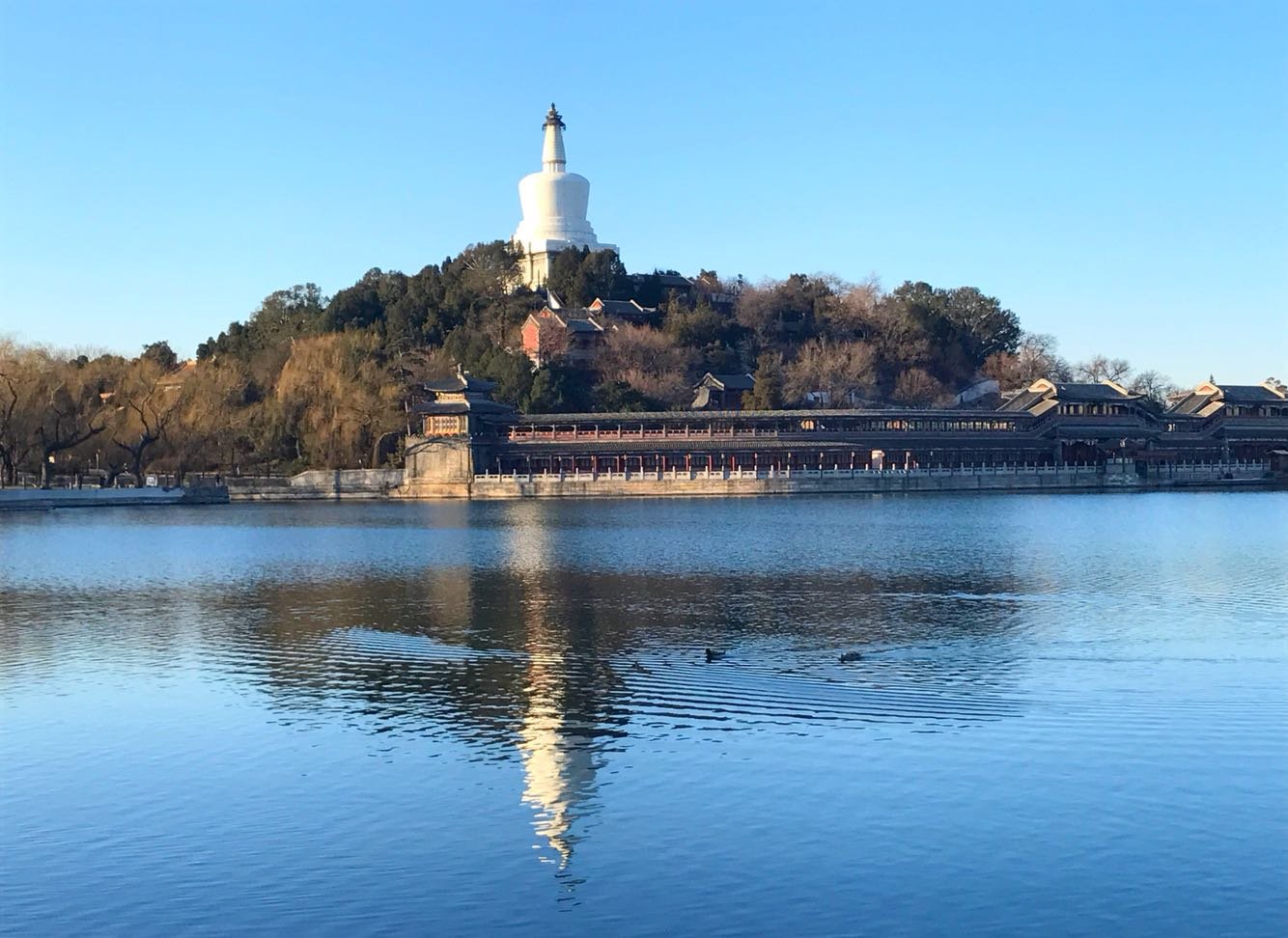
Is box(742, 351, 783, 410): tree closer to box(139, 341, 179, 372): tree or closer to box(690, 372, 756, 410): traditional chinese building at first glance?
A: box(690, 372, 756, 410): traditional chinese building

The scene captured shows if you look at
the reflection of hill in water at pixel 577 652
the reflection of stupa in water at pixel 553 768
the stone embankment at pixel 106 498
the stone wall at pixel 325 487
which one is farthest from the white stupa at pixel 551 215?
the reflection of stupa in water at pixel 553 768

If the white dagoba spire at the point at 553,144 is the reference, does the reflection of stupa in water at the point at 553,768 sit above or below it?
below

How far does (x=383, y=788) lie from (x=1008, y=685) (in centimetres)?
853

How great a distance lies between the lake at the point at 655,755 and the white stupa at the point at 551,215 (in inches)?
2719

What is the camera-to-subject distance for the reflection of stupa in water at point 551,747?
13000mm

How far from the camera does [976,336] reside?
98688mm

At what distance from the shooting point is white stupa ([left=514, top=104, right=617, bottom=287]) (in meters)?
99.6

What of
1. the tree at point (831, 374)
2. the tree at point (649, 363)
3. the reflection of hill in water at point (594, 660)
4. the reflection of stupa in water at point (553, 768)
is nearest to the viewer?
the reflection of stupa in water at point (553, 768)

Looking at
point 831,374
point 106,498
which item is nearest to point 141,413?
point 106,498

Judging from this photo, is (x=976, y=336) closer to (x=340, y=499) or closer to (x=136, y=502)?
(x=340, y=499)

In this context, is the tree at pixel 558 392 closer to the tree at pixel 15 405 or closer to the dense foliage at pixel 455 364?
the dense foliage at pixel 455 364

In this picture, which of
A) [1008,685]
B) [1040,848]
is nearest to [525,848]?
[1040,848]

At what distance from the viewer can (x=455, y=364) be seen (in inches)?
3364

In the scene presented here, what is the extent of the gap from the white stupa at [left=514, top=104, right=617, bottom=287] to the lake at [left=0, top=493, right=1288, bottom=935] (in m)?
69.1
